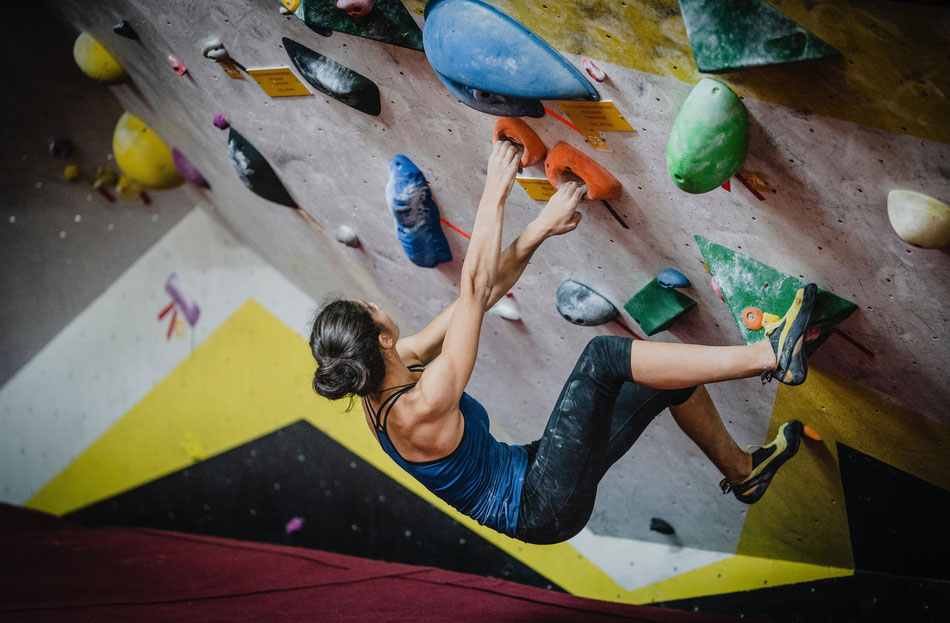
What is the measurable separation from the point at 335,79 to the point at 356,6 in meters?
0.29

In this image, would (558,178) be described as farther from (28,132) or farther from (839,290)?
(28,132)

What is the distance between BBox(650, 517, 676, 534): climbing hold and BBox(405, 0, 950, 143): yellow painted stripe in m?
1.58

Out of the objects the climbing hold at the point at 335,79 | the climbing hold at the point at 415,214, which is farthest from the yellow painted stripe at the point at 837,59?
the climbing hold at the point at 415,214

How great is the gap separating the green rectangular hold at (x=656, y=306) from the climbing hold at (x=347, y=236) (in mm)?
1029

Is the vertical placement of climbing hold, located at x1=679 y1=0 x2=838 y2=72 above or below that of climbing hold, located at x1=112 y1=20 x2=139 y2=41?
below

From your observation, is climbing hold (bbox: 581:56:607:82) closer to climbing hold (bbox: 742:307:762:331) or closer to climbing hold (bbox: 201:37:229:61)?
climbing hold (bbox: 742:307:762:331)

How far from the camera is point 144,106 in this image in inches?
129

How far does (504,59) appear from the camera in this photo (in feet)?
5.25

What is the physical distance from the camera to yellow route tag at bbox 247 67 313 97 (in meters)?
2.25

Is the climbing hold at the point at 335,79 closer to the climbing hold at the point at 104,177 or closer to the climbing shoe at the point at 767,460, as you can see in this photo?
the climbing shoe at the point at 767,460

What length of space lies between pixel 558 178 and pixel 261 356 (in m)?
2.24

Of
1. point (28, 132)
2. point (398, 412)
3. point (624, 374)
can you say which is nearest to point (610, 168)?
point (624, 374)

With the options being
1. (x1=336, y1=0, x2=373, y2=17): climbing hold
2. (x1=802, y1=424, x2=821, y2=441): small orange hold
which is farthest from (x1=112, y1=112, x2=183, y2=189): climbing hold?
(x1=802, y1=424, x2=821, y2=441): small orange hold

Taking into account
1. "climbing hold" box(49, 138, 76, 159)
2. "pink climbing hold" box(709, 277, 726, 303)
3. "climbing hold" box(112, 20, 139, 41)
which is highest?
"climbing hold" box(112, 20, 139, 41)
